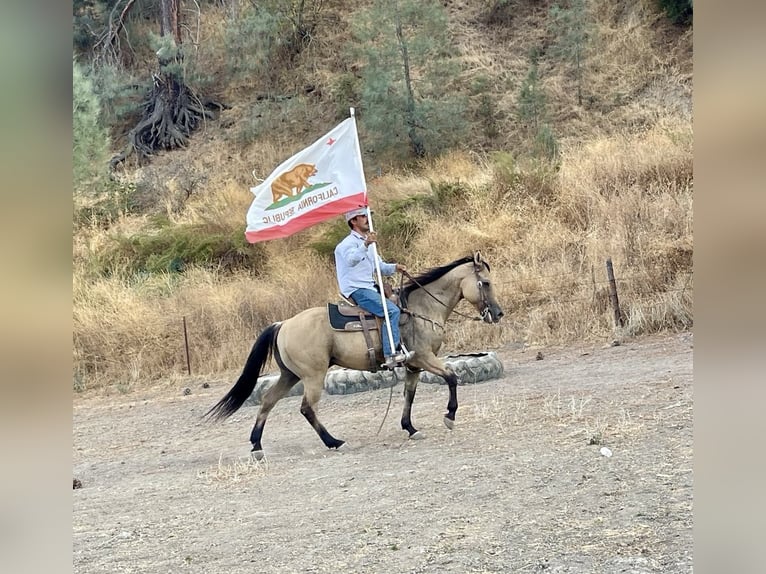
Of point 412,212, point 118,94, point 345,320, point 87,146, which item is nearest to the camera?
point 345,320

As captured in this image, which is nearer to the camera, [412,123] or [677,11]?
[412,123]

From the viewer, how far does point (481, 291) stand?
8.15 meters

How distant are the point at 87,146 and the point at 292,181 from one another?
14134 mm

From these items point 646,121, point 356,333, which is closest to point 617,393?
point 356,333

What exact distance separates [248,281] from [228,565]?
11911mm

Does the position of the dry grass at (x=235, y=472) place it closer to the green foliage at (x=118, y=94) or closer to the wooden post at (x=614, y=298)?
the wooden post at (x=614, y=298)

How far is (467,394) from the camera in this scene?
9.95 metres

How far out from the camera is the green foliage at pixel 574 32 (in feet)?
79.7

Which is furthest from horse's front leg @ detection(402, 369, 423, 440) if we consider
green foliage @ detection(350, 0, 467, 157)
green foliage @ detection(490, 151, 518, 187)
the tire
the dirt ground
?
green foliage @ detection(350, 0, 467, 157)

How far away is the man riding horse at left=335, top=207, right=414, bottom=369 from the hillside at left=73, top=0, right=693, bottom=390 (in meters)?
5.48

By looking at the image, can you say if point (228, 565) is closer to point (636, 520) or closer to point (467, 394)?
point (636, 520)

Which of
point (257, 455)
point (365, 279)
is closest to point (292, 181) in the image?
point (365, 279)

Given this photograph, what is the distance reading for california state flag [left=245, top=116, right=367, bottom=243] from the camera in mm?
7145

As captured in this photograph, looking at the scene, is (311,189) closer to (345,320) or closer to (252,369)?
(345,320)
